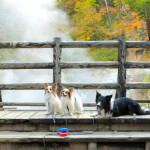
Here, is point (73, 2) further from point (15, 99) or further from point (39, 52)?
point (15, 99)

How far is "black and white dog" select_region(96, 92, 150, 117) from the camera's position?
11.7 ft

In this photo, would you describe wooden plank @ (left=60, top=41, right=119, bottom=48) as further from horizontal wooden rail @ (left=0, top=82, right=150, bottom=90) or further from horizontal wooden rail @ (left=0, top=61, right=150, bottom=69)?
horizontal wooden rail @ (left=0, top=82, right=150, bottom=90)

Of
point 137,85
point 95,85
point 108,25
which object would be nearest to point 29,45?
point 95,85

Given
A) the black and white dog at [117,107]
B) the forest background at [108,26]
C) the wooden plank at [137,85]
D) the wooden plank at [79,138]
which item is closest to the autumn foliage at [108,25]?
the forest background at [108,26]

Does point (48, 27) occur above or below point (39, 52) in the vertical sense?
above

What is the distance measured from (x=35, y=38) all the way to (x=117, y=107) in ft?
51.6

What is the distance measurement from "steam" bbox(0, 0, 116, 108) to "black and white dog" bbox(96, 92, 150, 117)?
7593 mm

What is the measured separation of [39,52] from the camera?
59.7 feet

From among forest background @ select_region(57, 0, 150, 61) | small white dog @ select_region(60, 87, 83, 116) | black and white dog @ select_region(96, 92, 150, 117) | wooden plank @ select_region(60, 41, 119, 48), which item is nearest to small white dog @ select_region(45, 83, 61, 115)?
small white dog @ select_region(60, 87, 83, 116)

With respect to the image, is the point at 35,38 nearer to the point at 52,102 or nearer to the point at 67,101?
the point at 52,102

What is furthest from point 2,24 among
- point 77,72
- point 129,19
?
point 129,19

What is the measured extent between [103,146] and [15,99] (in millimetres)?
10106

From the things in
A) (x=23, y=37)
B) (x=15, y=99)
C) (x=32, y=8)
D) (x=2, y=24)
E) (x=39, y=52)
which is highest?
(x=32, y=8)

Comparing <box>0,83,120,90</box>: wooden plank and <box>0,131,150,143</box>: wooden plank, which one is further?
<box>0,83,120,90</box>: wooden plank
